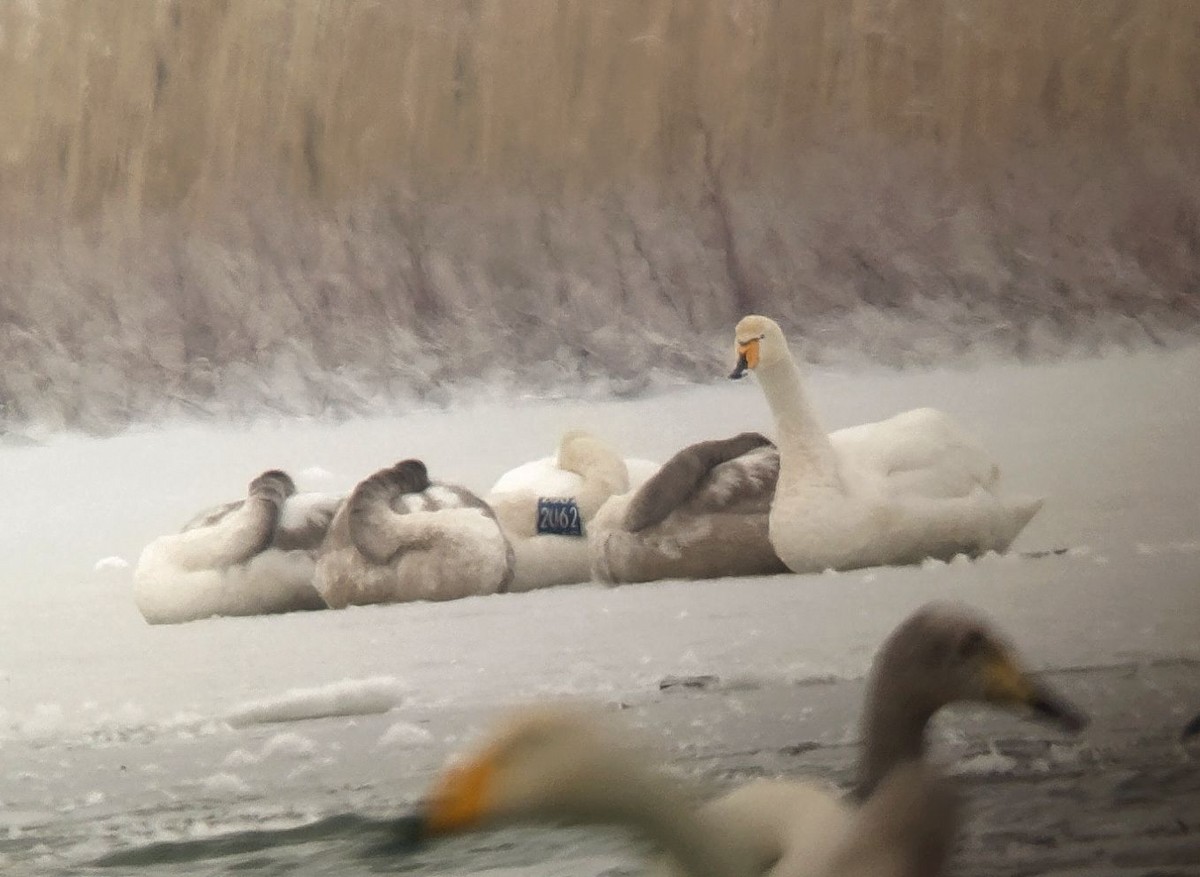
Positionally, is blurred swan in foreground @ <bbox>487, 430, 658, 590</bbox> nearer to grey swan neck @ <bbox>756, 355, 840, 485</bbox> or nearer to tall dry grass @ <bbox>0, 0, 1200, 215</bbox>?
grey swan neck @ <bbox>756, 355, 840, 485</bbox>

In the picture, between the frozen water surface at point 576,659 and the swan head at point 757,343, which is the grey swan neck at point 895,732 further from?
the swan head at point 757,343

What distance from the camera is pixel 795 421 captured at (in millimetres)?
1601

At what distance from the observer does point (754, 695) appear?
1.57m

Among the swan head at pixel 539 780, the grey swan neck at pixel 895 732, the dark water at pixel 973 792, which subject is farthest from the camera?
the dark water at pixel 973 792

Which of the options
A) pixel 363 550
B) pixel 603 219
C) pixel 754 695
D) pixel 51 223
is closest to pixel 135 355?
pixel 51 223

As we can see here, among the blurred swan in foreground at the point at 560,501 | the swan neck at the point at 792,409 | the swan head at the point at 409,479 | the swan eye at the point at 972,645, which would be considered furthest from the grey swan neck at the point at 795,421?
the swan head at the point at 409,479

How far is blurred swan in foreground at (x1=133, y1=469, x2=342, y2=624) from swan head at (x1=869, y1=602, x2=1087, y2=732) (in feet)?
2.27

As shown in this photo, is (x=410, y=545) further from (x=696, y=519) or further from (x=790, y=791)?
(x=790, y=791)

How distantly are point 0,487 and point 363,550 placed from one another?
0.50 meters

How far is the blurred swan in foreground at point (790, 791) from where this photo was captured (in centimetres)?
112

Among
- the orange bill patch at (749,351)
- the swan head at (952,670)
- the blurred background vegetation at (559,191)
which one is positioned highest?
the blurred background vegetation at (559,191)

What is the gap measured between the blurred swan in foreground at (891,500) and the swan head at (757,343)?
0.08m

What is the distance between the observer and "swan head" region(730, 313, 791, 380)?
162 cm

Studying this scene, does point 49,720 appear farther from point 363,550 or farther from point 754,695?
point 754,695
